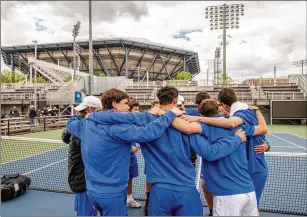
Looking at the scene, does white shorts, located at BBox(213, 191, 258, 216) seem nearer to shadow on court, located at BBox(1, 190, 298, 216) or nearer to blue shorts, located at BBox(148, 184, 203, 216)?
blue shorts, located at BBox(148, 184, 203, 216)

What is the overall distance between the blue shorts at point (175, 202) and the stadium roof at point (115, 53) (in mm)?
61088

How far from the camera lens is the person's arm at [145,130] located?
239 cm

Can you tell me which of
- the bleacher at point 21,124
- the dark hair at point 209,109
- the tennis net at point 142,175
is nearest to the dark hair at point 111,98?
the dark hair at point 209,109

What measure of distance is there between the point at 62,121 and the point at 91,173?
20201 mm

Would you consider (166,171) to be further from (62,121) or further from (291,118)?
(291,118)

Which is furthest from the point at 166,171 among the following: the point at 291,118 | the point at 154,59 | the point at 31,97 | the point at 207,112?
the point at 154,59

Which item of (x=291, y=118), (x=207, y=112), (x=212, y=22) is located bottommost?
(x=291, y=118)

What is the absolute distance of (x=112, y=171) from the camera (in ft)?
8.95

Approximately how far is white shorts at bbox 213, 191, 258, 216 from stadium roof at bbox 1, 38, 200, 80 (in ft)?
200

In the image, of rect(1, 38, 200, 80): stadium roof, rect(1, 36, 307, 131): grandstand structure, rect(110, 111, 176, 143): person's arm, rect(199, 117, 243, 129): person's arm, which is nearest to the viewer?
rect(110, 111, 176, 143): person's arm

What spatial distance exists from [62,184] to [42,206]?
4.29ft

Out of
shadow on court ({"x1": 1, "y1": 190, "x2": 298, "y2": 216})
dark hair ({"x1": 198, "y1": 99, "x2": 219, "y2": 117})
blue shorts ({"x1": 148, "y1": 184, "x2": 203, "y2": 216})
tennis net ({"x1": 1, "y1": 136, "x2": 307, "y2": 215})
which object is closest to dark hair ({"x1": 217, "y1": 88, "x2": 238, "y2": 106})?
dark hair ({"x1": 198, "y1": 99, "x2": 219, "y2": 117})

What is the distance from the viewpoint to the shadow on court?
4758 mm

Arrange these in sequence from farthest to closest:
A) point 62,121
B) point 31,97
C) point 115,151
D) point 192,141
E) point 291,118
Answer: point 31,97 < point 291,118 < point 62,121 < point 115,151 < point 192,141
